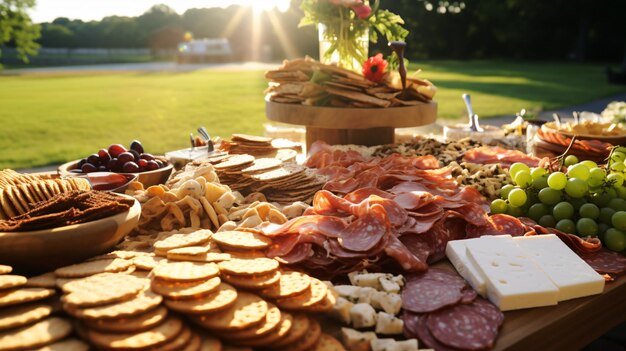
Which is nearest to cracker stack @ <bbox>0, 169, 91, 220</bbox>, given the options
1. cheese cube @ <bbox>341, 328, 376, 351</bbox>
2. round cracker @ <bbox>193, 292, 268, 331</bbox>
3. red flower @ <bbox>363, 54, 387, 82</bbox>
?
round cracker @ <bbox>193, 292, 268, 331</bbox>

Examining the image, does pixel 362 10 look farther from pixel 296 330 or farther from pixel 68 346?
pixel 68 346

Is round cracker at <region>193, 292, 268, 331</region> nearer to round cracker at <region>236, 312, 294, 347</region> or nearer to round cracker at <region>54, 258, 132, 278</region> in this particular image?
round cracker at <region>236, 312, 294, 347</region>

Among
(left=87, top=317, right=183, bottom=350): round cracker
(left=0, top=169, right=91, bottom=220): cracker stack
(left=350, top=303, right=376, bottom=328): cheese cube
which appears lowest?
(left=350, top=303, right=376, bottom=328): cheese cube

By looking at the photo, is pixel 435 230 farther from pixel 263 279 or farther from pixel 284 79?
pixel 284 79

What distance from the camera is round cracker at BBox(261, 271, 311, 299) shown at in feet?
3.76

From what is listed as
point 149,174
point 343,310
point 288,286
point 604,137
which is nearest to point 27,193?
point 149,174

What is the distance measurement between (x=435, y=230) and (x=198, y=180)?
776 millimetres

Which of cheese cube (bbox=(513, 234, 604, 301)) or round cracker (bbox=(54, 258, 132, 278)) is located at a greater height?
round cracker (bbox=(54, 258, 132, 278))

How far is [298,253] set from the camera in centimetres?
142

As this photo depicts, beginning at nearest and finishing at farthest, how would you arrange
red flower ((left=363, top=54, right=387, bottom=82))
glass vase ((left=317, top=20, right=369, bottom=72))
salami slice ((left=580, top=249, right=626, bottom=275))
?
salami slice ((left=580, top=249, right=626, bottom=275)) → red flower ((left=363, top=54, right=387, bottom=82)) → glass vase ((left=317, top=20, right=369, bottom=72))

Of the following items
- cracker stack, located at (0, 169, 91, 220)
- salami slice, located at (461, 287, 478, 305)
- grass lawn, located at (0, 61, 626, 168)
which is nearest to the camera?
salami slice, located at (461, 287, 478, 305)

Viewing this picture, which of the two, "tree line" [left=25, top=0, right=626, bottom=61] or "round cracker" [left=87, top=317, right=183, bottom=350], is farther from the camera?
"tree line" [left=25, top=0, right=626, bottom=61]

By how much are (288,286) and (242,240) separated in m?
0.26

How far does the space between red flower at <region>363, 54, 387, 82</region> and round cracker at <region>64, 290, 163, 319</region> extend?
2061 mm
